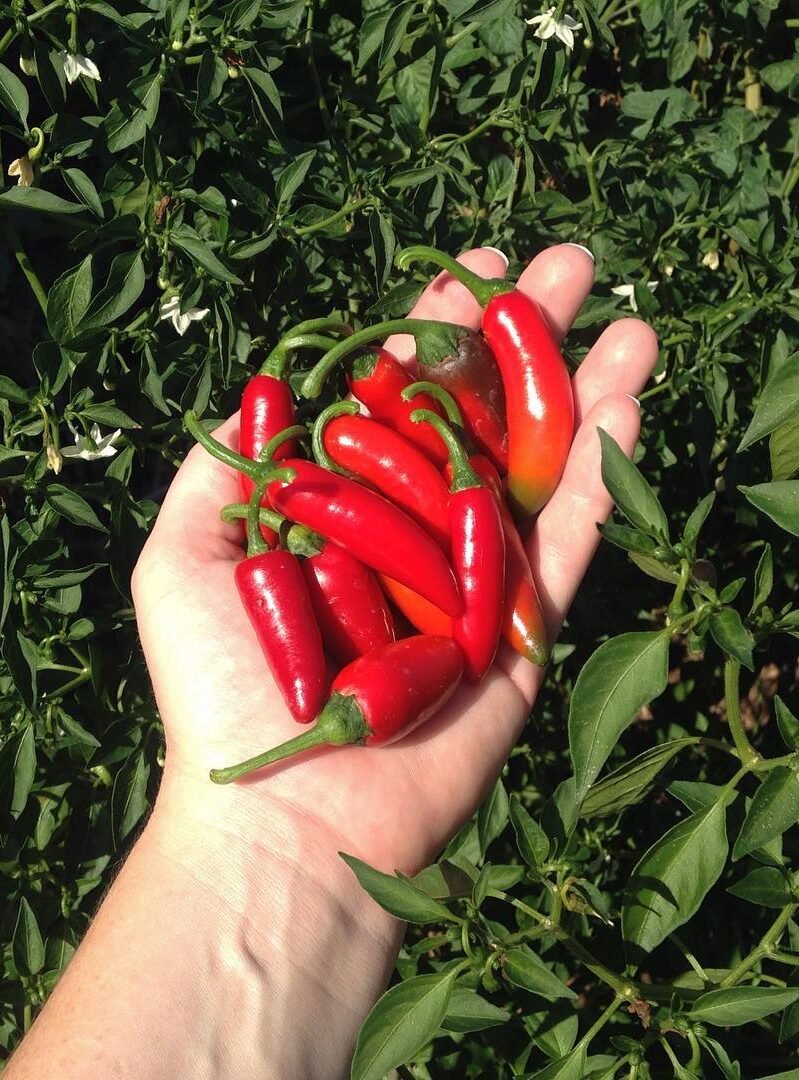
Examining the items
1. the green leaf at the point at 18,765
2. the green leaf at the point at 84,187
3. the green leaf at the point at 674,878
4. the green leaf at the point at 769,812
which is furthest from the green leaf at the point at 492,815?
the green leaf at the point at 84,187

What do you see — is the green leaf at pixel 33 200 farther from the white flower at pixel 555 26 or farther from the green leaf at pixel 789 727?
the green leaf at pixel 789 727

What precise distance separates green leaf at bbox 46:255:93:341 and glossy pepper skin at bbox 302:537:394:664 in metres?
0.70

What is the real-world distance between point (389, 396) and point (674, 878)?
4.13 feet

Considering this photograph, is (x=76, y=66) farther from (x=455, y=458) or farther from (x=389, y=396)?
(x=455, y=458)

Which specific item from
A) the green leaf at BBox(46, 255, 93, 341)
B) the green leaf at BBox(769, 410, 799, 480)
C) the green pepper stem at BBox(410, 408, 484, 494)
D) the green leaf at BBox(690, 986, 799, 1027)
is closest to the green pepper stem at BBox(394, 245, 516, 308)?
the green pepper stem at BBox(410, 408, 484, 494)

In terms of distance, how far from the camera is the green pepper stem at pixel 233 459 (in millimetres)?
2252

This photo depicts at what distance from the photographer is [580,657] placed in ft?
10.4

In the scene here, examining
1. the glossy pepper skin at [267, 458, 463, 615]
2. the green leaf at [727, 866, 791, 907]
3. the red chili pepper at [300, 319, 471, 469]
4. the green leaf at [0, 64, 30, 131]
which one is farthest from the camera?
the red chili pepper at [300, 319, 471, 469]

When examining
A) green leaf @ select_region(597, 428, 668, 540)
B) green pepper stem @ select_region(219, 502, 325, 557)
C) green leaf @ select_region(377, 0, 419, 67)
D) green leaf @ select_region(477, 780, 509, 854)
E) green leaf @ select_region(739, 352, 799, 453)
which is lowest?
green leaf @ select_region(477, 780, 509, 854)

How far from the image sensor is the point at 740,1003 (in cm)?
170

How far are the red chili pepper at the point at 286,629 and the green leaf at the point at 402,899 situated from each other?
0.53m

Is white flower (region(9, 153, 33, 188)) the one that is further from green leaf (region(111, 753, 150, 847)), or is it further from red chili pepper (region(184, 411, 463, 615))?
green leaf (region(111, 753, 150, 847))

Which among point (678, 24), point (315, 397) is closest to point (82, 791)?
point (315, 397)

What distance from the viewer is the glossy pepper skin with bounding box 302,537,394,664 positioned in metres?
2.37
